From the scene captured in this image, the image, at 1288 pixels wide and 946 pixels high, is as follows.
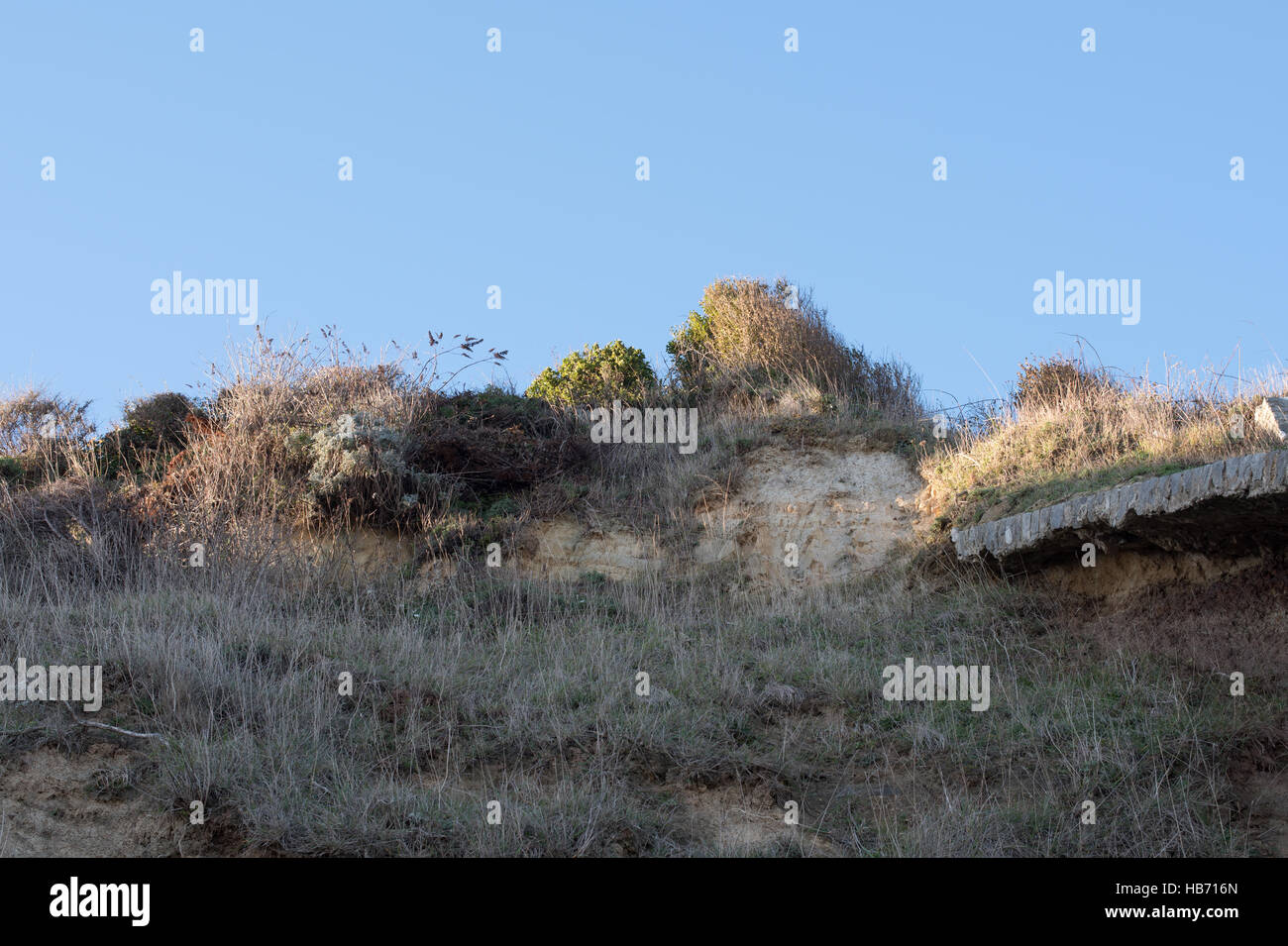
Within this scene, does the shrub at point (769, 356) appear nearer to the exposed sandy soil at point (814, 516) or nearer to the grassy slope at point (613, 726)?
the exposed sandy soil at point (814, 516)

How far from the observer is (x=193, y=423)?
589 inches

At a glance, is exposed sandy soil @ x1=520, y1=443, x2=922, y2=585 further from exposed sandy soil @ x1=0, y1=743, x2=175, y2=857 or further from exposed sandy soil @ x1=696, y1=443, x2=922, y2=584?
exposed sandy soil @ x1=0, y1=743, x2=175, y2=857

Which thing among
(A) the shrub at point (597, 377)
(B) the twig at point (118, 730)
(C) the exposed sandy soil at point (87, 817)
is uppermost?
(A) the shrub at point (597, 377)

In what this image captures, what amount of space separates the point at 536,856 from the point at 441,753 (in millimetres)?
1723

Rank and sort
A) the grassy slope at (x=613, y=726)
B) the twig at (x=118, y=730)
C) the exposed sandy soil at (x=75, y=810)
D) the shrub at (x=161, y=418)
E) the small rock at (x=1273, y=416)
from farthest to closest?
1. the shrub at (x=161, y=418)
2. the small rock at (x=1273, y=416)
3. the twig at (x=118, y=730)
4. the grassy slope at (x=613, y=726)
5. the exposed sandy soil at (x=75, y=810)

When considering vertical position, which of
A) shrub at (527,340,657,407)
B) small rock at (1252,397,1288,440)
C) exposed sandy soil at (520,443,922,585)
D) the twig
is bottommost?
the twig

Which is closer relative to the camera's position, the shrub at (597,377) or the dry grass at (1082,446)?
the dry grass at (1082,446)

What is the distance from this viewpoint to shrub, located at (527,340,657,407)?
1867 cm

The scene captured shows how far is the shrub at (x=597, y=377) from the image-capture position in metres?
18.7

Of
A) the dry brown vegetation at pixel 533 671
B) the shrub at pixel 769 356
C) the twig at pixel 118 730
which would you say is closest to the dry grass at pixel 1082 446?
the dry brown vegetation at pixel 533 671

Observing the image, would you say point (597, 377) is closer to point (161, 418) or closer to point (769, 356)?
point (769, 356)

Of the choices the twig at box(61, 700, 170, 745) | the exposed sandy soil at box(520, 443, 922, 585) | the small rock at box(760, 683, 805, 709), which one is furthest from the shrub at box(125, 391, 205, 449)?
the small rock at box(760, 683, 805, 709)

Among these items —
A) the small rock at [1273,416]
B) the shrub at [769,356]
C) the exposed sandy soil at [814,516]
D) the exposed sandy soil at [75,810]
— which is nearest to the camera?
the exposed sandy soil at [75,810]
